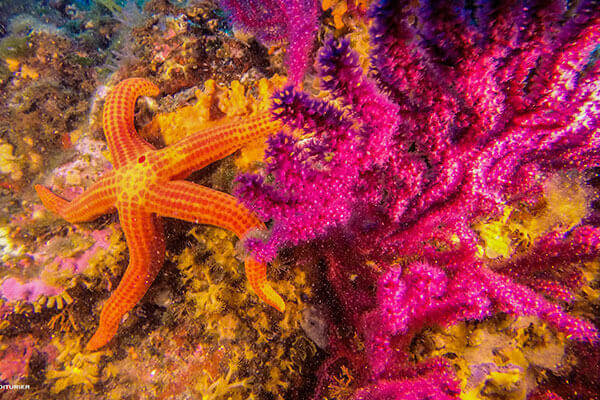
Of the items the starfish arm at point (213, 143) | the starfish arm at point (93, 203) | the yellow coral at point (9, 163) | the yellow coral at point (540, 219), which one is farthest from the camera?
the yellow coral at point (9, 163)

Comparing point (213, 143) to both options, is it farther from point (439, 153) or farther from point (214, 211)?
point (439, 153)

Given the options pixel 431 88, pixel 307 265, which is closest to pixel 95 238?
pixel 307 265

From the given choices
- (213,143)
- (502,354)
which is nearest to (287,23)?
(213,143)

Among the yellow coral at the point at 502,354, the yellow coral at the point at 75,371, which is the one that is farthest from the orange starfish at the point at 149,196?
the yellow coral at the point at 502,354

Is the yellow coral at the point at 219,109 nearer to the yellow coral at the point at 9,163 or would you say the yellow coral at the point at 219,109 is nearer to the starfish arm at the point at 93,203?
the starfish arm at the point at 93,203

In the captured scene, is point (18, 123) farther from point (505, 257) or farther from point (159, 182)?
point (505, 257)
